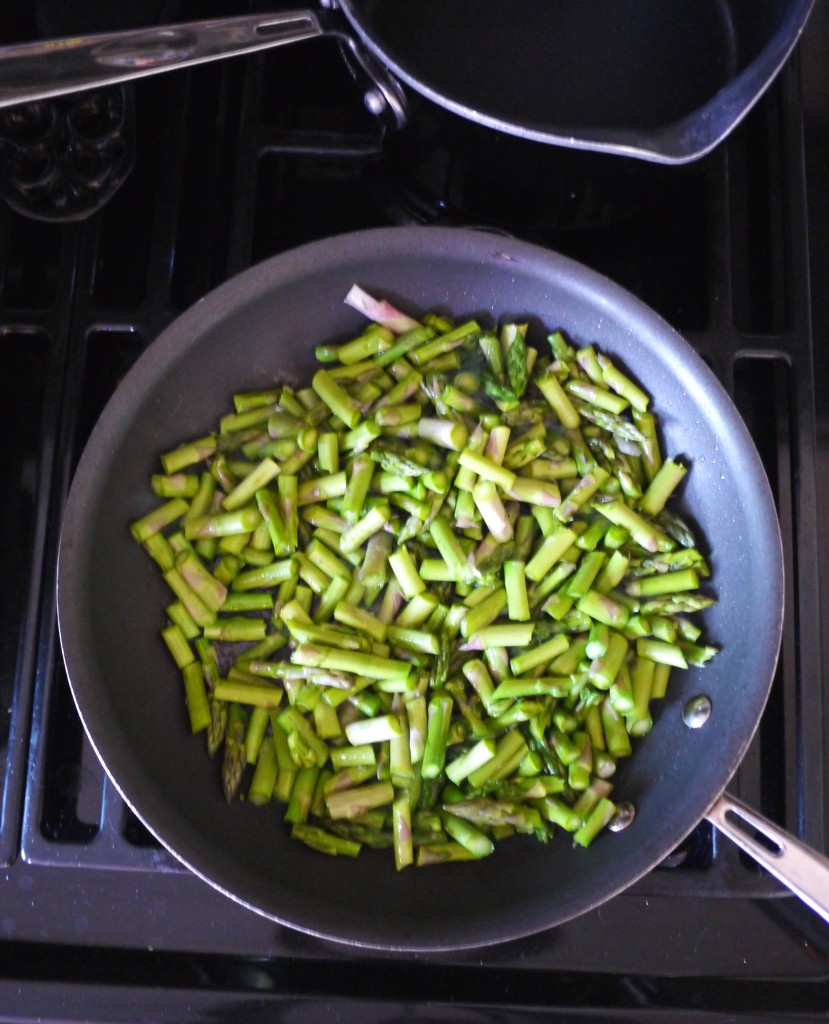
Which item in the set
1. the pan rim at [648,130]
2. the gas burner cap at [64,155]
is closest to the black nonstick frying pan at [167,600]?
the pan rim at [648,130]

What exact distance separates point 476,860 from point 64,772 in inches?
20.2

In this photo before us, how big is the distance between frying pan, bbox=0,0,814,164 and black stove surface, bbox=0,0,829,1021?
9cm

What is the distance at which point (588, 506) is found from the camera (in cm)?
126

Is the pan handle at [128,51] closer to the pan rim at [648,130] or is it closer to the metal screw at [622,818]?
the pan rim at [648,130]

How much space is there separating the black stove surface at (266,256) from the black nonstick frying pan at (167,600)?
0.08m

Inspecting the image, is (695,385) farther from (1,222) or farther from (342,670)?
(1,222)

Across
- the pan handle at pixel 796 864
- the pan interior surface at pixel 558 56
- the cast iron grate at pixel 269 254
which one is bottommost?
the pan handle at pixel 796 864

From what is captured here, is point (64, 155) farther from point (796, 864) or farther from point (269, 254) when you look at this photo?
point (796, 864)

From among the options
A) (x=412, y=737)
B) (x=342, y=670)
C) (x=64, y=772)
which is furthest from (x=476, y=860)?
(x=64, y=772)

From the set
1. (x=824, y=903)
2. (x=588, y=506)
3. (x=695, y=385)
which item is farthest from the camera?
(x=588, y=506)

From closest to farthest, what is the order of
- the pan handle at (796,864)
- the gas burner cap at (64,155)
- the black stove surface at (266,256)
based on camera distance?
the pan handle at (796,864), the black stove surface at (266,256), the gas burner cap at (64,155)

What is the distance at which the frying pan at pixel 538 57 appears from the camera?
1.01 metres

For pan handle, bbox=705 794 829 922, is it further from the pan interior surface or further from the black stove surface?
the pan interior surface

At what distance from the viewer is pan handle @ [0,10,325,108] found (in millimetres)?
1013
